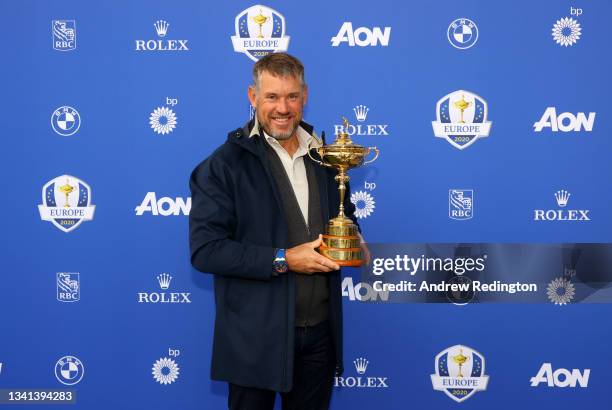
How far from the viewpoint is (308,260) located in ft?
5.78

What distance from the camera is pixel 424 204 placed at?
103 inches

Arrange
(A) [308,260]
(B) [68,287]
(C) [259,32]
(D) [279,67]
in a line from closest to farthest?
(A) [308,260] < (D) [279,67] < (C) [259,32] < (B) [68,287]

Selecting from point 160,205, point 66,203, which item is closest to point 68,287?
point 66,203

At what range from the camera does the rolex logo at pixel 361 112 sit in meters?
2.58

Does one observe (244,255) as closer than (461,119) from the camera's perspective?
Yes

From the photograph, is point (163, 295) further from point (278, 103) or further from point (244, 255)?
point (278, 103)

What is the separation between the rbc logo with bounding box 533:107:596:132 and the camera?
257cm

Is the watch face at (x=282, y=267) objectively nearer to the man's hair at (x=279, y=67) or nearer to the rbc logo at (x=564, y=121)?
the man's hair at (x=279, y=67)

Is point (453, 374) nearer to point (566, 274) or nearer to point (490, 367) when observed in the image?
point (490, 367)

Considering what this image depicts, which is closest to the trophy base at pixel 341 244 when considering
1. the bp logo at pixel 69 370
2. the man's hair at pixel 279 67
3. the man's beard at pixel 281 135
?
the man's beard at pixel 281 135

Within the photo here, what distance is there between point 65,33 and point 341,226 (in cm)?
159

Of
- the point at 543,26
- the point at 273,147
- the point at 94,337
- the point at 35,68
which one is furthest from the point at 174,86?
the point at 543,26

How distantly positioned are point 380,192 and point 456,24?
2.59ft

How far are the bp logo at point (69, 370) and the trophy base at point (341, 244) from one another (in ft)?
4.90
